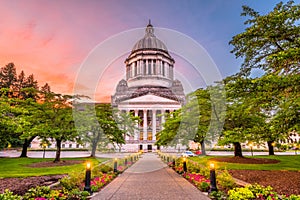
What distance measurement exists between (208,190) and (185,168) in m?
5.81

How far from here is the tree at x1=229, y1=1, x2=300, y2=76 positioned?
9.66 meters

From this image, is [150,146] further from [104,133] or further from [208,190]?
[208,190]

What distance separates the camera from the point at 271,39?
1016cm

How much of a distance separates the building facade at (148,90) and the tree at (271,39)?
5399 cm

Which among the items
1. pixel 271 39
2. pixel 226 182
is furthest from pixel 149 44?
pixel 226 182

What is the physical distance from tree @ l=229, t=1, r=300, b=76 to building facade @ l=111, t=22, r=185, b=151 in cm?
5399

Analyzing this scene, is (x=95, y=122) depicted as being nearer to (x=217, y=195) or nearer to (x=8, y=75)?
(x=217, y=195)

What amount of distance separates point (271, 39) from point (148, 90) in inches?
2599

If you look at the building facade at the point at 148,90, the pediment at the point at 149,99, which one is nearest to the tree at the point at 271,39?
the building facade at the point at 148,90

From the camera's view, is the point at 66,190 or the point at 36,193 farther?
the point at 66,190

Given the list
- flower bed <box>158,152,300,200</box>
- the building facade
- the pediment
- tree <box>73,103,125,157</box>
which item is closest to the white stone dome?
the building facade

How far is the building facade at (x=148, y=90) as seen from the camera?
6919 centimetres

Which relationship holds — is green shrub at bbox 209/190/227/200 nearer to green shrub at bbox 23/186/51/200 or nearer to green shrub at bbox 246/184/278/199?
green shrub at bbox 246/184/278/199

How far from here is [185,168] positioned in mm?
15156
